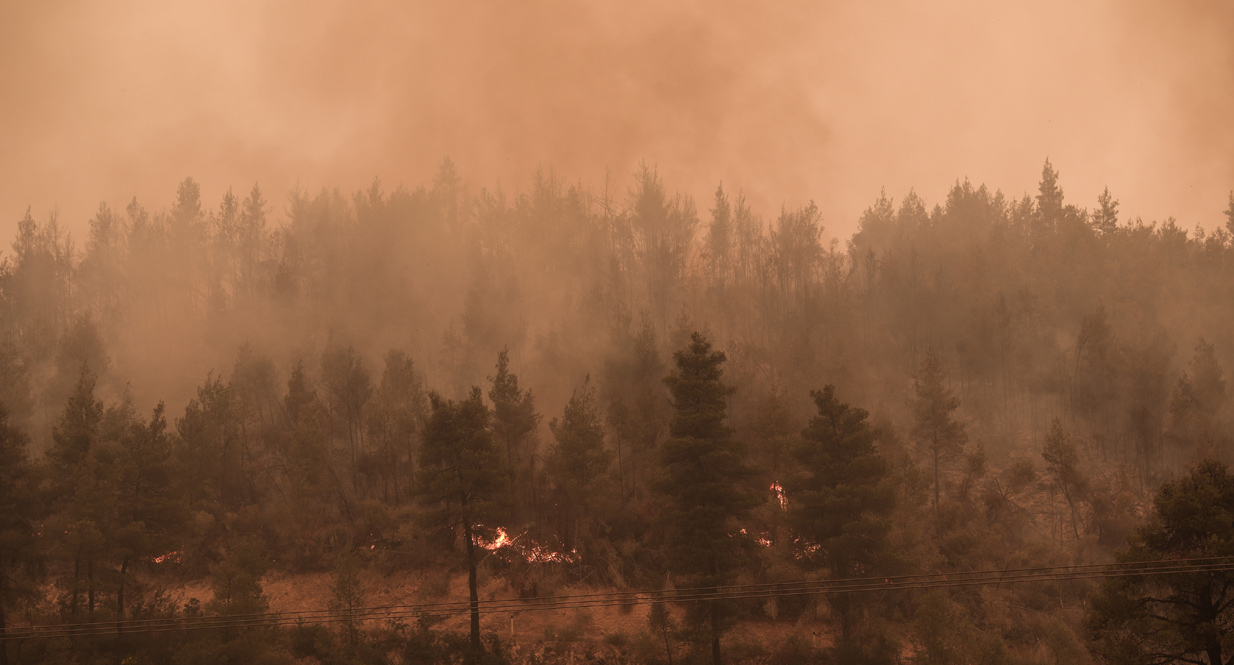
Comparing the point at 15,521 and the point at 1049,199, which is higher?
the point at 1049,199

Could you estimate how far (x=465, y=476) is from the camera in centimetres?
2970

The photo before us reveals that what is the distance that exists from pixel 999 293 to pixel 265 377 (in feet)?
188

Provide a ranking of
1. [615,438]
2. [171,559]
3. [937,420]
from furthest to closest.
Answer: [615,438], [937,420], [171,559]

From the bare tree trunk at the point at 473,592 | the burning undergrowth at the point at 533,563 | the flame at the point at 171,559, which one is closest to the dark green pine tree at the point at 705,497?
the bare tree trunk at the point at 473,592

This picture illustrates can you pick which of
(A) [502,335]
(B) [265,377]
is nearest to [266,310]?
(B) [265,377]

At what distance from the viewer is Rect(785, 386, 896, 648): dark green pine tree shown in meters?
27.4

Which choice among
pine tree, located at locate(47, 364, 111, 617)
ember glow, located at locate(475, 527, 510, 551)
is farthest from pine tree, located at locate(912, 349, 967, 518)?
pine tree, located at locate(47, 364, 111, 617)

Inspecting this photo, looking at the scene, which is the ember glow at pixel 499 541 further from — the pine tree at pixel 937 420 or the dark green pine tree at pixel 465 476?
the pine tree at pixel 937 420

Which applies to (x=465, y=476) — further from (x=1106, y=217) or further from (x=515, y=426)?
(x=1106, y=217)

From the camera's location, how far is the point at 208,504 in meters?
37.1

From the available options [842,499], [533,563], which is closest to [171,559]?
[533,563]

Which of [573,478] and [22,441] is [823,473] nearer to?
[573,478]

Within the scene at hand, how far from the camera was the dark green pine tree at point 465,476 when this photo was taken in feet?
96.8

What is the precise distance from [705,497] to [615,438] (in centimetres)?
1680
